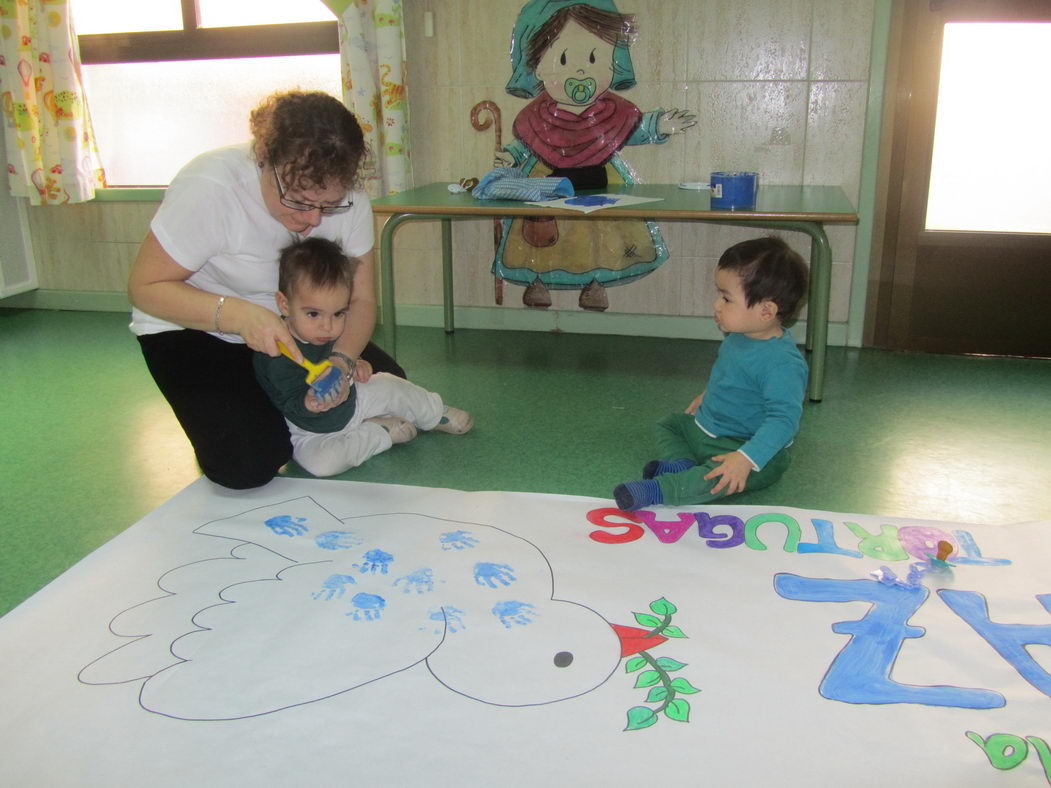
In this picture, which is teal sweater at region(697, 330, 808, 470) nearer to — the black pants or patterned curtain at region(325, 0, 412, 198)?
the black pants

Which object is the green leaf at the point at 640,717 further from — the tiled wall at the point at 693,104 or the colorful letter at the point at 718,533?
the tiled wall at the point at 693,104

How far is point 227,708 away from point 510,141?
2245 mm

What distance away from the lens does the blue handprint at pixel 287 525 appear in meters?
1.54

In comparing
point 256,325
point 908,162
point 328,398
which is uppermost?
point 908,162

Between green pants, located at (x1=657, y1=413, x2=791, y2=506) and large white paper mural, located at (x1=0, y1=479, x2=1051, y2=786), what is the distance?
0.04 m

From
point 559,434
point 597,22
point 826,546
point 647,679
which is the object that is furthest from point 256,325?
point 597,22

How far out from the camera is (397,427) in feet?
6.55

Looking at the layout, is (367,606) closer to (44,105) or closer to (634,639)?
(634,639)

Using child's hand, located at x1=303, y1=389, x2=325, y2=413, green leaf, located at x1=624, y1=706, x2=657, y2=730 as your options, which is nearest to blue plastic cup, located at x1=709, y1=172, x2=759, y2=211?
child's hand, located at x1=303, y1=389, x2=325, y2=413

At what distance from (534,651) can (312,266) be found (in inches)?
33.7

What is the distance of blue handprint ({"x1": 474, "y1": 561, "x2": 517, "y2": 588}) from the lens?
1381 millimetres

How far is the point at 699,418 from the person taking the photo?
1.85 metres

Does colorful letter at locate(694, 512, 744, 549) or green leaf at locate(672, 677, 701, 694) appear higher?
colorful letter at locate(694, 512, 744, 549)

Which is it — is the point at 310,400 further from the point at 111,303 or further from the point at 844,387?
A: the point at 111,303
